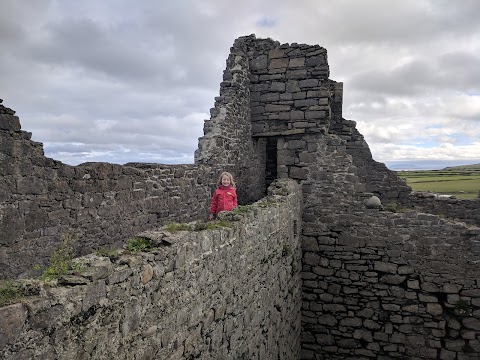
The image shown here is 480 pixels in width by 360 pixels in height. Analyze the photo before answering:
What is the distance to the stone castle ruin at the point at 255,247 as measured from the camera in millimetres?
3656

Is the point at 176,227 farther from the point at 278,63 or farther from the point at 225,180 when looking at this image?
the point at 278,63

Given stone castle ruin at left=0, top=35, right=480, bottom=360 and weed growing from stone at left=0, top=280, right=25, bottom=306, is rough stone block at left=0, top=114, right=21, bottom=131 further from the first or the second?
weed growing from stone at left=0, top=280, right=25, bottom=306

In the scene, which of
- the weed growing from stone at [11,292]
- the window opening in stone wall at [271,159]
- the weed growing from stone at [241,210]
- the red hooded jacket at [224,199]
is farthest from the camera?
the window opening in stone wall at [271,159]

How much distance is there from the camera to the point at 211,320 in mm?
5422

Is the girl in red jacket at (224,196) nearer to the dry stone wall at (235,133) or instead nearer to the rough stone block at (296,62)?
the dry stone wall at (235,133)

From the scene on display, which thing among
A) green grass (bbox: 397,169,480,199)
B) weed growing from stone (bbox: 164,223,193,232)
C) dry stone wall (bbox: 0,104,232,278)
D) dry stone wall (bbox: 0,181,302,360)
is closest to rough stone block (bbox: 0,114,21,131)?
dry stone wall (bbox: 0,104,232,278)

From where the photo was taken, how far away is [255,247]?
7145 millimetres

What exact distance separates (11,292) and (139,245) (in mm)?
1579

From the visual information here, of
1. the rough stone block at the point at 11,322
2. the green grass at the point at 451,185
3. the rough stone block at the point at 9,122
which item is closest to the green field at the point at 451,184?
the green grass at the point at 451,185

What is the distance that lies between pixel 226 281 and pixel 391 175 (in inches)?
452

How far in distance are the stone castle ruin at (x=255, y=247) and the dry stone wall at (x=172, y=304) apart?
0.05 ft

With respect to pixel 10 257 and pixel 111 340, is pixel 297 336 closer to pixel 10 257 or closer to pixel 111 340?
pixel 10 257

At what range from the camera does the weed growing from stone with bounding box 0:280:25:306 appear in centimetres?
264

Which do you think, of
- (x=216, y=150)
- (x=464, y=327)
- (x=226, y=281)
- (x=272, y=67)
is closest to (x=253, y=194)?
(x=216, y=150)
